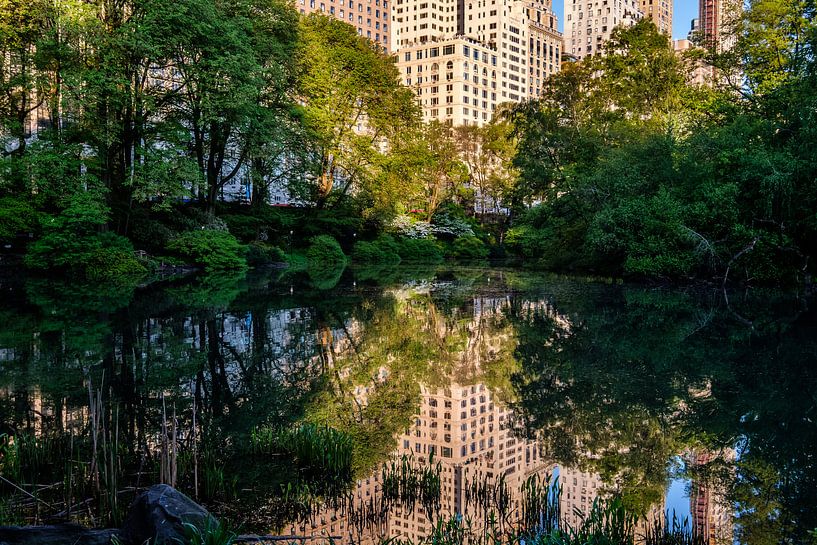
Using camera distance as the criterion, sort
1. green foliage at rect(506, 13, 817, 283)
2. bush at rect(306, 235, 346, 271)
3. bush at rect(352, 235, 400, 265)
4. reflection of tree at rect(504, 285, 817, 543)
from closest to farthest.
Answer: reflection of tree at rect(504, 285, 817, 543)
green foliage at rect(506, 13, 817, 283)
bush at rect(306, 235, 346, 271)
bush at rect(352, 235, 400, 265)

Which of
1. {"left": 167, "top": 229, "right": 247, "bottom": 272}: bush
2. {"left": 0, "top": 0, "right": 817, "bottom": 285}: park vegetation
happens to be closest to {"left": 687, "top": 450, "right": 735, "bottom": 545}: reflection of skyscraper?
{"left": 0, "top": 0, "right": 817, "bottom": 285}: park vegetation

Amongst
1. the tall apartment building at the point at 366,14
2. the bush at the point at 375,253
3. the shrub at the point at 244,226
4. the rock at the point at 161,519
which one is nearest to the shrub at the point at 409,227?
the bush at the point at 375,253

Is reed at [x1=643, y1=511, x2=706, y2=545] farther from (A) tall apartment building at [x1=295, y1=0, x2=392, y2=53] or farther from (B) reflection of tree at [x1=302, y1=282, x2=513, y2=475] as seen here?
(A) tall apartment building at [x1=295, y1=0, x2=392, y2=53]

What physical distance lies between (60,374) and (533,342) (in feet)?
31.2

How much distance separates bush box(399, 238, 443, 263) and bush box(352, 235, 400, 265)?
4.02m

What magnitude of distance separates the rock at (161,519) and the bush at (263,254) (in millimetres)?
37822

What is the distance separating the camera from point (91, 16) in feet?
97.5

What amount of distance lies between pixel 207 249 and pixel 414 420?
101 feet

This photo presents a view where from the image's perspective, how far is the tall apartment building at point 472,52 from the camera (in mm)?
149000

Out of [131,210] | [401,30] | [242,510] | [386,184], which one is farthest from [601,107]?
[401,30]

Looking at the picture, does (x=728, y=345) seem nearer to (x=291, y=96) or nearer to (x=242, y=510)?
(x=242, y=510)

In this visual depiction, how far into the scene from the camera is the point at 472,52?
152500mm

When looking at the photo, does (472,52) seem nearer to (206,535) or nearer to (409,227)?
(409,227)

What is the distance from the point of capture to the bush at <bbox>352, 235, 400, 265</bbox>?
52.7m
